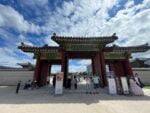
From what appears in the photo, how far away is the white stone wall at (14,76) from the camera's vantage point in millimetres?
24938

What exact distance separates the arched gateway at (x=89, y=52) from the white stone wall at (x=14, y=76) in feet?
14.0

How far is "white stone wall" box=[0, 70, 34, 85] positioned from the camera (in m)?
24.9

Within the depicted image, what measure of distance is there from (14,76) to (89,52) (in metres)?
14.7

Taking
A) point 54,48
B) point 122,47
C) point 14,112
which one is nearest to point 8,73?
point 54,48

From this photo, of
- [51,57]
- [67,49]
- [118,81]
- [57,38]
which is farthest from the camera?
[51,57]

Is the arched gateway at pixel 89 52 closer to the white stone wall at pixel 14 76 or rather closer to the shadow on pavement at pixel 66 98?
the shadow on pavement at pixel 66 98

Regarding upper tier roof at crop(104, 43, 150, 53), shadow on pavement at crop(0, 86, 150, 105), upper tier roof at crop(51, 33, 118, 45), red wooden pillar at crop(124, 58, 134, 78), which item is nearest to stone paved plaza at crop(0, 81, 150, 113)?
shadow on pavement at crop(0, 86, 150, 105)

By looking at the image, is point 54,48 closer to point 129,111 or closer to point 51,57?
point 51,57

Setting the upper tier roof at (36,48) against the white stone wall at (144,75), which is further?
the white stone wall at (144,75)

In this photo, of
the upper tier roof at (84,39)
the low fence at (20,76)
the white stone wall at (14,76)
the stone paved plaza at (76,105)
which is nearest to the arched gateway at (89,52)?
the upper tier roof at (84,39)

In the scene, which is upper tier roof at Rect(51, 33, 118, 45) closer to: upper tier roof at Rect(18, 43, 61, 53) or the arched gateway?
the arched gateway

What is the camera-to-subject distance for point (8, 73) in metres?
25.5

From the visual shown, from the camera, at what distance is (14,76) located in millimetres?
25297

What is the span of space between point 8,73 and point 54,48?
455 inches
